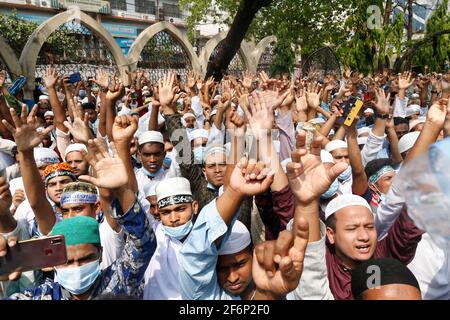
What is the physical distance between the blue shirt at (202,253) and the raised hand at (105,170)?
386 mm

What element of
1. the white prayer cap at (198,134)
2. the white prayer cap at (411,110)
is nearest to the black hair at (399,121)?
the white prayer cap at (411,110)

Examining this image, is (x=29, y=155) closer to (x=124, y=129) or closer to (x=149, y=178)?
(x=124, y=129)

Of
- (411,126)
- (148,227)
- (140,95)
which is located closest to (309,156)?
(148,227)

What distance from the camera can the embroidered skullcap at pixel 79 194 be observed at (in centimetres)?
241

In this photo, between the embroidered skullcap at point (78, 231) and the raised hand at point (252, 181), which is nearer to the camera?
the raised hand at point (252, 181)

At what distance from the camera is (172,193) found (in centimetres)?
234

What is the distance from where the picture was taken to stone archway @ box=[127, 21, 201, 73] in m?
11.6

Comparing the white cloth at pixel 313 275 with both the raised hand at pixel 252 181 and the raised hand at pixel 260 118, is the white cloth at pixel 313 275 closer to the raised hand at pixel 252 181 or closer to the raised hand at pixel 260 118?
the raised hand at pixel 252 181

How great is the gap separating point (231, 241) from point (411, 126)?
3337mm

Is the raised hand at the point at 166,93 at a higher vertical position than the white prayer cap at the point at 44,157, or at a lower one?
higher

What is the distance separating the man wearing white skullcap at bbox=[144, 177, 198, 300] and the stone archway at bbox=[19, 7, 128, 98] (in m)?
7.98

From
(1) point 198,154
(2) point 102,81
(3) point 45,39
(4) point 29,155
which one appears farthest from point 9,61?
(4) point 29,155

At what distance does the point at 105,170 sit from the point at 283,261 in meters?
0.92
